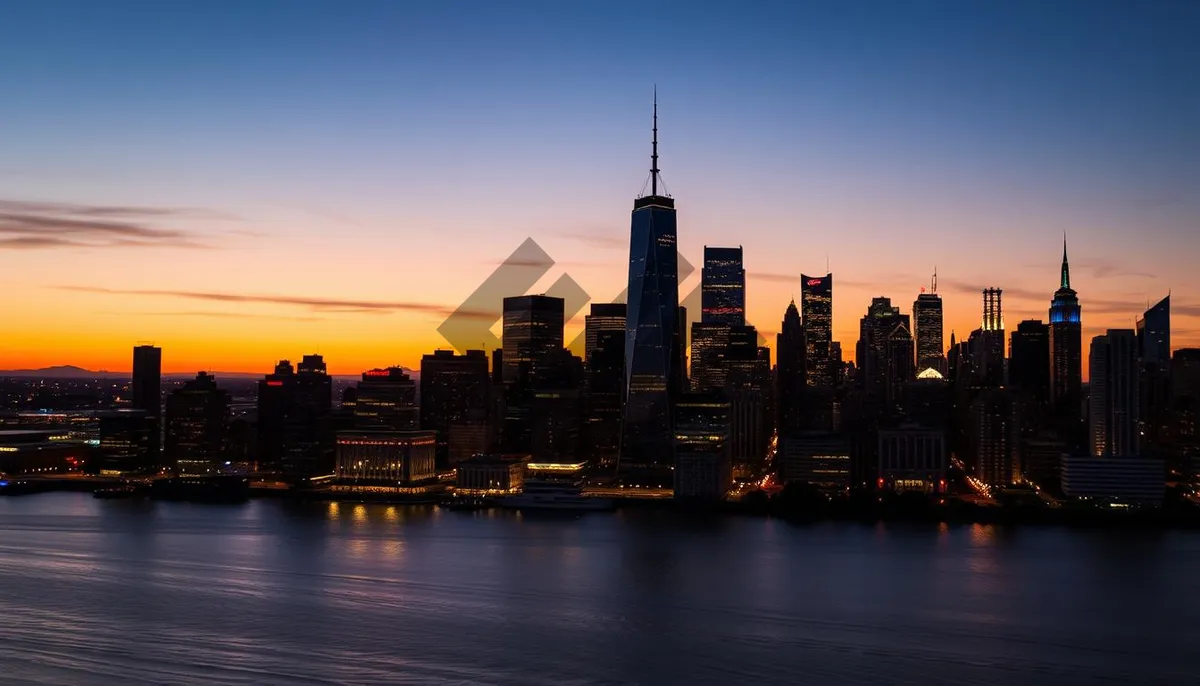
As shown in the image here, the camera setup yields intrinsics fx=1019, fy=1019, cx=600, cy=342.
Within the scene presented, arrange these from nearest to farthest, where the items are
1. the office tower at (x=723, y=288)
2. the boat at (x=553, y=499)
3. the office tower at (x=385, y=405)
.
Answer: the boat at (x=553, y=499) < the office tower at (x=385, y=405) < the office tower at (x=723, y=288)

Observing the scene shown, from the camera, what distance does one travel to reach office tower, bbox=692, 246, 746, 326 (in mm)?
54188

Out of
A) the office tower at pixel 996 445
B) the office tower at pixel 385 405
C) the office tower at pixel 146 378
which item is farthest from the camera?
the office tower at pixel 146 378

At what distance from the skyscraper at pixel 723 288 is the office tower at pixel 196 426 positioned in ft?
84.7

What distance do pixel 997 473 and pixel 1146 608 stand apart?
59.5 feet

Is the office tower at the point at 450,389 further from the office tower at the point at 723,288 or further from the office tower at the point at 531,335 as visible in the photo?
the office tower at the point at 723,288

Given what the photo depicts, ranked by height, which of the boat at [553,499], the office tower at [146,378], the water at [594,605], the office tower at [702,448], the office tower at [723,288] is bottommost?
the water at [594,605]

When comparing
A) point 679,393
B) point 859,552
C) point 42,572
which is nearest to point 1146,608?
point 859,552

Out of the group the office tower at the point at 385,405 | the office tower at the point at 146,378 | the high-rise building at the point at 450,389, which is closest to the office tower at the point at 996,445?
the high-rise building at the point at 450,389

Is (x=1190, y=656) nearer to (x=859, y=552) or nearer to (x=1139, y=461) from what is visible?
(x=859, y=552)

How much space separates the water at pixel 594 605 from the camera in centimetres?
1103

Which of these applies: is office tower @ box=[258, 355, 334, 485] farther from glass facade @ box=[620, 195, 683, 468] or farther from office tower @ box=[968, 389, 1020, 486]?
office tower @ box=[968, 389, 1020, 486]

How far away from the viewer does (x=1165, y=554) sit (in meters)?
19.2

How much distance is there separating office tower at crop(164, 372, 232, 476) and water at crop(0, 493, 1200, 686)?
15873 millimetres

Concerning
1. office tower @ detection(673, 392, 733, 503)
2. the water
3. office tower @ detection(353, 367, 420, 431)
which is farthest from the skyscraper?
the water
